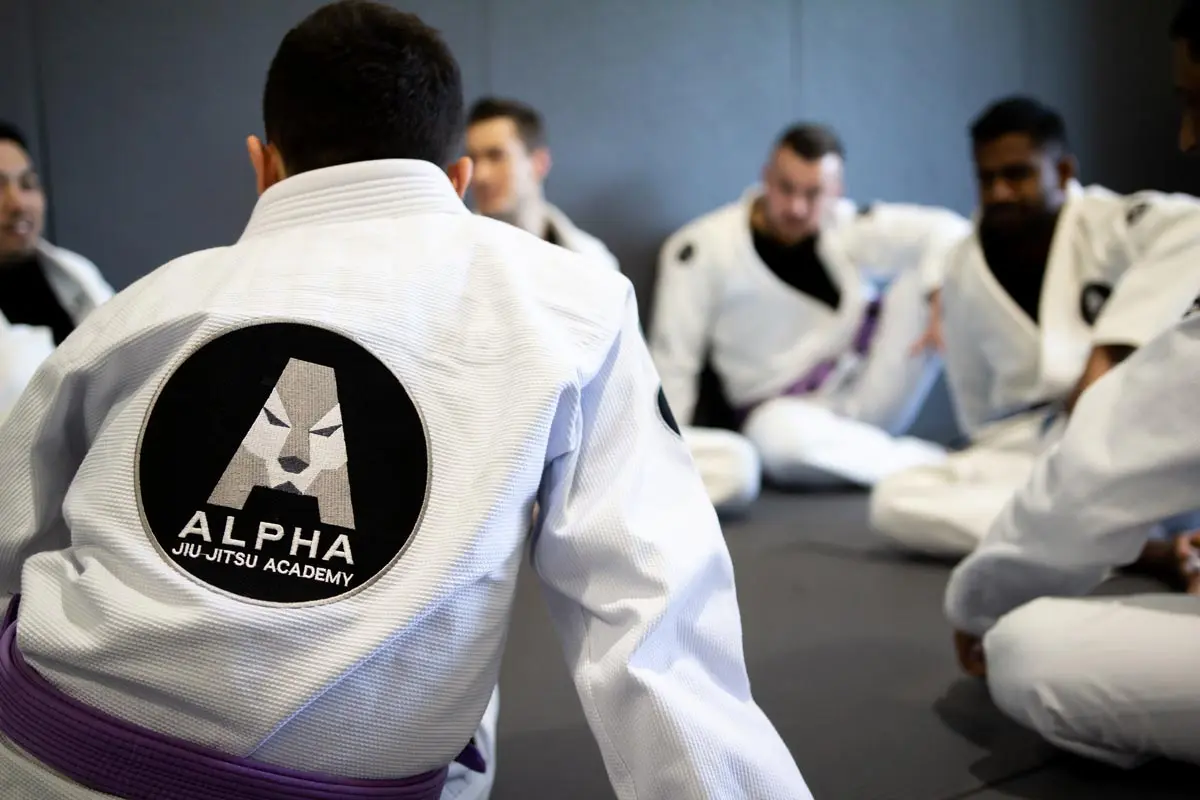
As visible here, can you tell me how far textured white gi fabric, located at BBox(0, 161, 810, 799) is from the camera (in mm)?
1047

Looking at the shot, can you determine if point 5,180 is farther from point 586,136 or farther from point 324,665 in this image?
point 324,665

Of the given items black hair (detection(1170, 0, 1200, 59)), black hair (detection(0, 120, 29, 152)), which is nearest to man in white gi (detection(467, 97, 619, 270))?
black hair (detection(0, 120, 29, 152))

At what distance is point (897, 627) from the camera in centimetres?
237

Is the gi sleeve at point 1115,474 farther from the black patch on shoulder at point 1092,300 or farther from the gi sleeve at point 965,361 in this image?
the gi sleeve at point 965,361

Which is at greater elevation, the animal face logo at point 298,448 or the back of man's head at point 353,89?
the back of man's head at point 353,89

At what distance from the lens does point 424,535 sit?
1069mm

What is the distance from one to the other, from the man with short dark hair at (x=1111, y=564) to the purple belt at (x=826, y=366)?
2867 mm

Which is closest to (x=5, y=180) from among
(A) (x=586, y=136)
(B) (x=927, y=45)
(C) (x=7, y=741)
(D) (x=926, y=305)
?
(A) (x=586, y=136)

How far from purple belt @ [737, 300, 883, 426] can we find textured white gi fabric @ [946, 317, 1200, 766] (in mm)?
2902

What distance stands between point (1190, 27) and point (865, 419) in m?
2.88

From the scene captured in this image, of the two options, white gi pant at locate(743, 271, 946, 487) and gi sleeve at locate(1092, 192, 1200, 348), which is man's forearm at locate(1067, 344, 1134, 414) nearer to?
gi sleeve at locate(1092, 192, 1200, 348)

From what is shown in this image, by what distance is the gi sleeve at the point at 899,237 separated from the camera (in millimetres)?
4566

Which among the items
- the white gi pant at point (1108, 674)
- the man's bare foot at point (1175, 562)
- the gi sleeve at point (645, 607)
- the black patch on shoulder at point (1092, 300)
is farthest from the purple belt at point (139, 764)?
the black patch on shoulder at point (1092, 300)

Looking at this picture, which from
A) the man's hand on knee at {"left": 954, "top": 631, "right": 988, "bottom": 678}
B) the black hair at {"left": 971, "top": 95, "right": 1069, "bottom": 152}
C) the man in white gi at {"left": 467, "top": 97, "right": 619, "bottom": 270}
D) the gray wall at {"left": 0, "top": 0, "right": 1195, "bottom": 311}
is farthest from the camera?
the man in white gi at {"left": 467, "top": 97, "right": 619, "bottom": 270}
